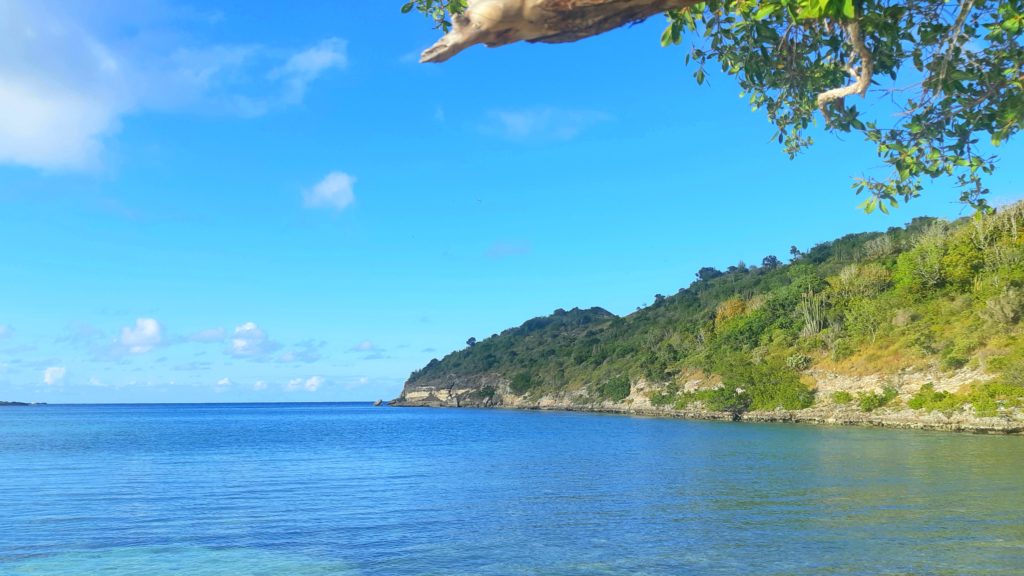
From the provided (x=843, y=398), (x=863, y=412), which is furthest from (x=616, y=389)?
Result: (x=863, y=412)

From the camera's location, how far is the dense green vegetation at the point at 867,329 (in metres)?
54.9

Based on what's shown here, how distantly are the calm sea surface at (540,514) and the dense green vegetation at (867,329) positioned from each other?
22.2 m

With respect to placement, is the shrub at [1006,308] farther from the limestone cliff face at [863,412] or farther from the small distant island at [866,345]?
the limestone cliff face at [863,412]

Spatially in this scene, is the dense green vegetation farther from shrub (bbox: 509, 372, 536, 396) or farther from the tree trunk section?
the tree trunk section

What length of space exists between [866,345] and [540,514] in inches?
2410

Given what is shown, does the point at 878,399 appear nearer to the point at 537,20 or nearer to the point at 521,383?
the point at 537,20

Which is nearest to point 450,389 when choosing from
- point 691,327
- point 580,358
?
point 580,358

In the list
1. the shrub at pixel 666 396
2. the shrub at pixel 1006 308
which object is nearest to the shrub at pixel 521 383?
the shrub at pixel 666 396

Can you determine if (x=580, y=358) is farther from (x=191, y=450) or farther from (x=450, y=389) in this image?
(x=191, y=450)

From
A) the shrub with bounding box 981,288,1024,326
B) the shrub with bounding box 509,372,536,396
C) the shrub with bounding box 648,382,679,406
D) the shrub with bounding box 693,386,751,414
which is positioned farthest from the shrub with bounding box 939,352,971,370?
the shrub with bounding box 509,372,536,396

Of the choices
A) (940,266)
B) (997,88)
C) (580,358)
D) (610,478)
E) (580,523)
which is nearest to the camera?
(997,88)

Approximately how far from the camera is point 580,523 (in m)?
17.9

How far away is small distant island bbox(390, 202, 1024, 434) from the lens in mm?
52500

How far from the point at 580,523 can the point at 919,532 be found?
7851 mm
